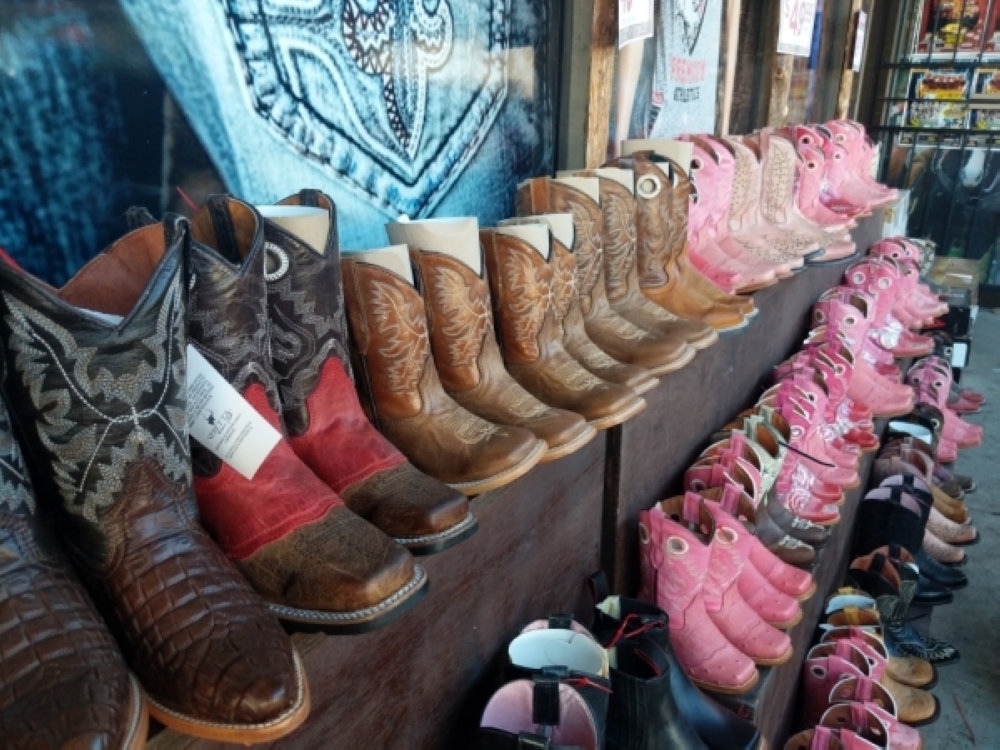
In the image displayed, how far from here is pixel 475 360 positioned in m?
1.33

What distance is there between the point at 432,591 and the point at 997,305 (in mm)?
7496

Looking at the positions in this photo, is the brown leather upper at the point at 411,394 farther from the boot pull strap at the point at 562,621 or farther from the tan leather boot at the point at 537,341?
the boot pull strap at the point at 562,621

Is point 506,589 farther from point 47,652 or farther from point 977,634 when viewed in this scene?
point 977,634

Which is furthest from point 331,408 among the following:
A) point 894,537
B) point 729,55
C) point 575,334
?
point 729,55

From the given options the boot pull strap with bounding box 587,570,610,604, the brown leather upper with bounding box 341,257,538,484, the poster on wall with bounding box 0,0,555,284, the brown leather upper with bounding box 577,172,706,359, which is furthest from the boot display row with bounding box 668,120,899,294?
the brown leather upper with bounding box 341,257,538,484

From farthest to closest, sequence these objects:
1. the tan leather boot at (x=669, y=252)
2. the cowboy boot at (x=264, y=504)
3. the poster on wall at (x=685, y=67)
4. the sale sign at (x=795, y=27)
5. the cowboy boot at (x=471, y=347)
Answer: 1. the sale sign at (x=795, y=27)
2. the poster on wall at (x=685, y=67)
3. the tan leather boot at (x=669, y=252)
4. the cowboy boot at (x=471, y=347)
5. the cowboy boot at (x=264, y=504)

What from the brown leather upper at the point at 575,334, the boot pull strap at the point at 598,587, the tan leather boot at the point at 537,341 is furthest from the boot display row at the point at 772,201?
the boot pull strap at the point at 598,587

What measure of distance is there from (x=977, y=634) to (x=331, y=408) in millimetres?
2626

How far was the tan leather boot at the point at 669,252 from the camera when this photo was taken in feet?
6.23

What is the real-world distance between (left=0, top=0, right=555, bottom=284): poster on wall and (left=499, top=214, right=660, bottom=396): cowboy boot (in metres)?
0.41

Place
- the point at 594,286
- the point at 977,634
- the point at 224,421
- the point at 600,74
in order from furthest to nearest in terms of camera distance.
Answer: the point at 977,634 < the point at 600,74 < the point at 594,286 < the point at 224,421

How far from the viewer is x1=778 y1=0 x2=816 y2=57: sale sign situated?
3.35m

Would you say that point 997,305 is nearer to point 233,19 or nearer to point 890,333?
point 890,333

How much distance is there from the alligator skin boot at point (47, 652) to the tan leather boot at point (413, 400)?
1.71 ft
